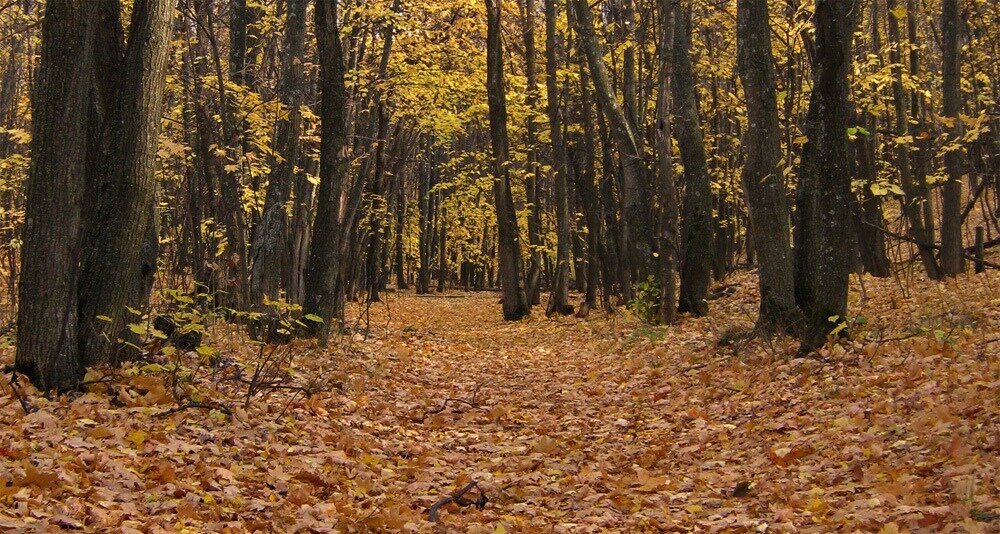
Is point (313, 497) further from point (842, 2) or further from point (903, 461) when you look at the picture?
point (842, 2)

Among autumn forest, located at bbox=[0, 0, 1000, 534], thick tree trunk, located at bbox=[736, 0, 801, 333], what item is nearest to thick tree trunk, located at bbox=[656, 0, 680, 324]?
autumn forest, located at bbox=[0, 0, 1000, 534]

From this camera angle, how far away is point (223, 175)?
46.5 ft

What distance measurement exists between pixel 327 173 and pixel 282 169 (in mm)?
677

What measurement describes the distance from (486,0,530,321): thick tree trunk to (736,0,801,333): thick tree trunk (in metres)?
10.8

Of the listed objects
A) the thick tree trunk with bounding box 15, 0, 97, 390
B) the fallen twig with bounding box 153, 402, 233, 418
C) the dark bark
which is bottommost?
the fallen twig with bounding box 153, 402, 233, 418

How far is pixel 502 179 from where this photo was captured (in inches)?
868

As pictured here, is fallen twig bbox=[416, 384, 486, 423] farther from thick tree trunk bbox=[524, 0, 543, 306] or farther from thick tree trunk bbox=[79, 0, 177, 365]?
thick tree trunk bbox=[524, 0, 543, 306]

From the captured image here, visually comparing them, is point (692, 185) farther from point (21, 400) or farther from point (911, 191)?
point (21, 400)

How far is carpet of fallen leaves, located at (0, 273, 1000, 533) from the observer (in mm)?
4934

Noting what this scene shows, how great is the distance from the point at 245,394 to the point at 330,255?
4.70 meters

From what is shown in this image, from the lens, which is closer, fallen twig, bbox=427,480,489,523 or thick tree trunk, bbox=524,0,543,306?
fallen twig, bbox=427,480,489,523

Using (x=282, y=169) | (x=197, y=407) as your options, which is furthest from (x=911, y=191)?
(x=197, y=407)

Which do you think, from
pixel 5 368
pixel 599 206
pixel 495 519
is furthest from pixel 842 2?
pixel 599 206

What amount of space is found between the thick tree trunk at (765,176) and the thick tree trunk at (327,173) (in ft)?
19.2
